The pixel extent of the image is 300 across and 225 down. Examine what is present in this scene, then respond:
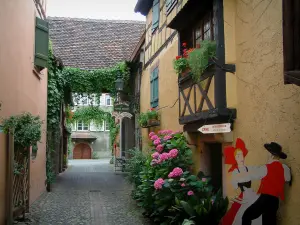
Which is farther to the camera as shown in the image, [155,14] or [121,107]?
[121,107]

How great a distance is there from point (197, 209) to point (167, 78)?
5.40m

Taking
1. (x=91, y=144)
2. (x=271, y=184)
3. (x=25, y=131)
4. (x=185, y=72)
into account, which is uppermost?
(x=185, y=72)

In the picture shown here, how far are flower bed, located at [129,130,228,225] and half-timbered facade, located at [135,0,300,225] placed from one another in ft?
1.27

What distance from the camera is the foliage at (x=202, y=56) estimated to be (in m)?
6.71

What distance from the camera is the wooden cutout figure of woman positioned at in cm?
573

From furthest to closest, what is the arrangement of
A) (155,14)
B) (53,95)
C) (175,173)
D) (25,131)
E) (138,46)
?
(138,46), (53,95), (155,14), (25,131), (175,173)

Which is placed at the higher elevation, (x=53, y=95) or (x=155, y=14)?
(x=155, y=14)

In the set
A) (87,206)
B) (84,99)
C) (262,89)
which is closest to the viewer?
(262,89)

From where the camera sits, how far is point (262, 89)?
564cm

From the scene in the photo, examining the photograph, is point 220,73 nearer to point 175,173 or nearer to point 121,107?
point 175,173

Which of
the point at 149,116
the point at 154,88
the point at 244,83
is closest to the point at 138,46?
the point at 154,88

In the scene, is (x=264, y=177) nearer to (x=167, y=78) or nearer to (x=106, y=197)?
(x=167, y=78)

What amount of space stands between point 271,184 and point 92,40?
647 inches

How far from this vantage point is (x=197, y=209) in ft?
20.5
